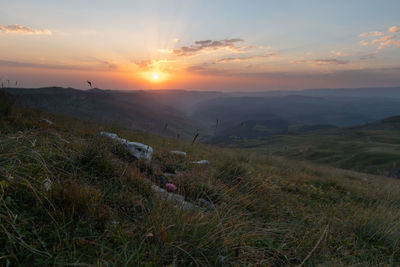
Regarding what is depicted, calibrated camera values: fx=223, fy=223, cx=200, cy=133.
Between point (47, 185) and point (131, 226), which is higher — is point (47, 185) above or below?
above

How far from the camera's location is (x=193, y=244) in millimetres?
1943

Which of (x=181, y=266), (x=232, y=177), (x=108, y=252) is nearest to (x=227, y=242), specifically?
(x=181, y=266)

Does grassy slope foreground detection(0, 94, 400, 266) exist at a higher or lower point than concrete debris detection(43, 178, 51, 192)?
lower

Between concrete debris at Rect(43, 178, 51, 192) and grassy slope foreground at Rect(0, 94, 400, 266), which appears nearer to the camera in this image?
grassy slope foreground at Rect(0, 94, 400, 266)

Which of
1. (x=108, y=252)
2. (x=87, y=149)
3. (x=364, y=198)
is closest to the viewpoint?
(x=108, y=252)

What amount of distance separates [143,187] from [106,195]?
0.62 metres

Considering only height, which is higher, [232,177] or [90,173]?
[90,173]

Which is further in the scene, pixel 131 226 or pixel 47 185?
pixel 47 185

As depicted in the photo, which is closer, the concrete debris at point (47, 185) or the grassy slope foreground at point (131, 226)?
the grassy slope foreground at point (131, 226)

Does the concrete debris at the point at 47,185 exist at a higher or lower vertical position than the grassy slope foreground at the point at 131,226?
higher

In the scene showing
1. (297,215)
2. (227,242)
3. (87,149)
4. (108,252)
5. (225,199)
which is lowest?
(297,215)

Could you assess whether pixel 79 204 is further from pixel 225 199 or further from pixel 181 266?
pixel 225 199

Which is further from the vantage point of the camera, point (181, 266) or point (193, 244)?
point (193, 244)

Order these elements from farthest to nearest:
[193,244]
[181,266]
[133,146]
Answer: [133,146]
[193,244]
[181,266]
